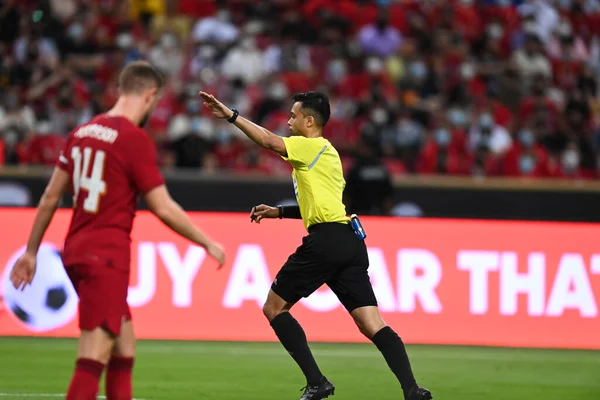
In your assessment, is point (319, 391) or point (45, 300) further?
point (45, 300)

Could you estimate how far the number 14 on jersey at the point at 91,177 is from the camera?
5785 millimetres

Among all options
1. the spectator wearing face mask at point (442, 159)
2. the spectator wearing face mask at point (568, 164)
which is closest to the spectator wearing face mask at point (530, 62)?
the spectator wearing face mask at point (568, 164)

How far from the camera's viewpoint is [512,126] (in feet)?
63.1

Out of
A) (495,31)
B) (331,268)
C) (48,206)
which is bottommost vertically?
(331,268)

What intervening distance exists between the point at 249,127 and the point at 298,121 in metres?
0.60

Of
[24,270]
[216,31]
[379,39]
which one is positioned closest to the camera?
[24,270]

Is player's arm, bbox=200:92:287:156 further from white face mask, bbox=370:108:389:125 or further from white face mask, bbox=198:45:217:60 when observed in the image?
white face mask, bbox=198:45:217:60

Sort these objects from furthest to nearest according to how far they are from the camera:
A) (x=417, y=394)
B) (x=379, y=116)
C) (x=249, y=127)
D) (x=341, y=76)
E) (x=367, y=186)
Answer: (x=341, y=76) < (x=379, y=116) < (x=367, y=186) < (x=417, y=394) < (x=249, y=127)

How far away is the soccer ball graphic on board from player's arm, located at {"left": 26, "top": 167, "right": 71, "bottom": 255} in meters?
6.13

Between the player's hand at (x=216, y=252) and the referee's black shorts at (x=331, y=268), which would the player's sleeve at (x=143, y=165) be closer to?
the player's hand at (x=216, y=252)

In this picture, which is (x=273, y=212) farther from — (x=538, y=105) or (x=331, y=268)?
(x=538, y=105)

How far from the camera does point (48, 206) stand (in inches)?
232

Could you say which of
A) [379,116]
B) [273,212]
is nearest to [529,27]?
[379,116]

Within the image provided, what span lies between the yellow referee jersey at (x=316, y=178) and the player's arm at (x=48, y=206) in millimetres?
2130
